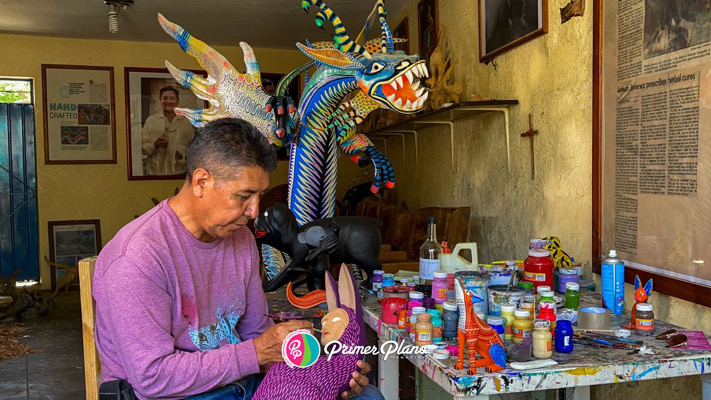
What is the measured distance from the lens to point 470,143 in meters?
3.67

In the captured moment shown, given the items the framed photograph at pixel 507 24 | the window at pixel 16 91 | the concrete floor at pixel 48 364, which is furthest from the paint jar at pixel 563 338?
the window at pixel 16 91

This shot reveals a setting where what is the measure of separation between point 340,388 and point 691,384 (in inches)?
48.4

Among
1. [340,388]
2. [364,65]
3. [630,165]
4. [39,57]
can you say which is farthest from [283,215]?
[39,57]

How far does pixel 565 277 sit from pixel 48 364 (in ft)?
11.9

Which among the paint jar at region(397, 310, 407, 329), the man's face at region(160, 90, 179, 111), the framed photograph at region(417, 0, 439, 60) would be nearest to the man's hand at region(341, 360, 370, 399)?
the paint jar at region(397, 310, 407, 329)

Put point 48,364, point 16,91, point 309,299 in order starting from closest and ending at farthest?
point 309,299 → point 48,364 → point 16,91

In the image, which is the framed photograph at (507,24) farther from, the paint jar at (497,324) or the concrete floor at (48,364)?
the concrete floor at (48,364)

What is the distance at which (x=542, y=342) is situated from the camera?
4.68 feet

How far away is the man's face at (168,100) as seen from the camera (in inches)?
274

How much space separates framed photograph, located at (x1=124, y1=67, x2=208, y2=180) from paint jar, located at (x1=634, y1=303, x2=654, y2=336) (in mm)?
5993

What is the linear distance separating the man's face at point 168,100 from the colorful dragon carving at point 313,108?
4290 mm

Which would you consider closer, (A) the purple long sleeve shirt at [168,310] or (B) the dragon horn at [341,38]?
(A) the purple long sleeve shirt at [168,310]

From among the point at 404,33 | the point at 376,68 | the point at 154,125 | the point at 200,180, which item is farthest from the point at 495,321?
the point at 154,125

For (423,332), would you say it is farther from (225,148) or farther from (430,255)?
(430,255)
